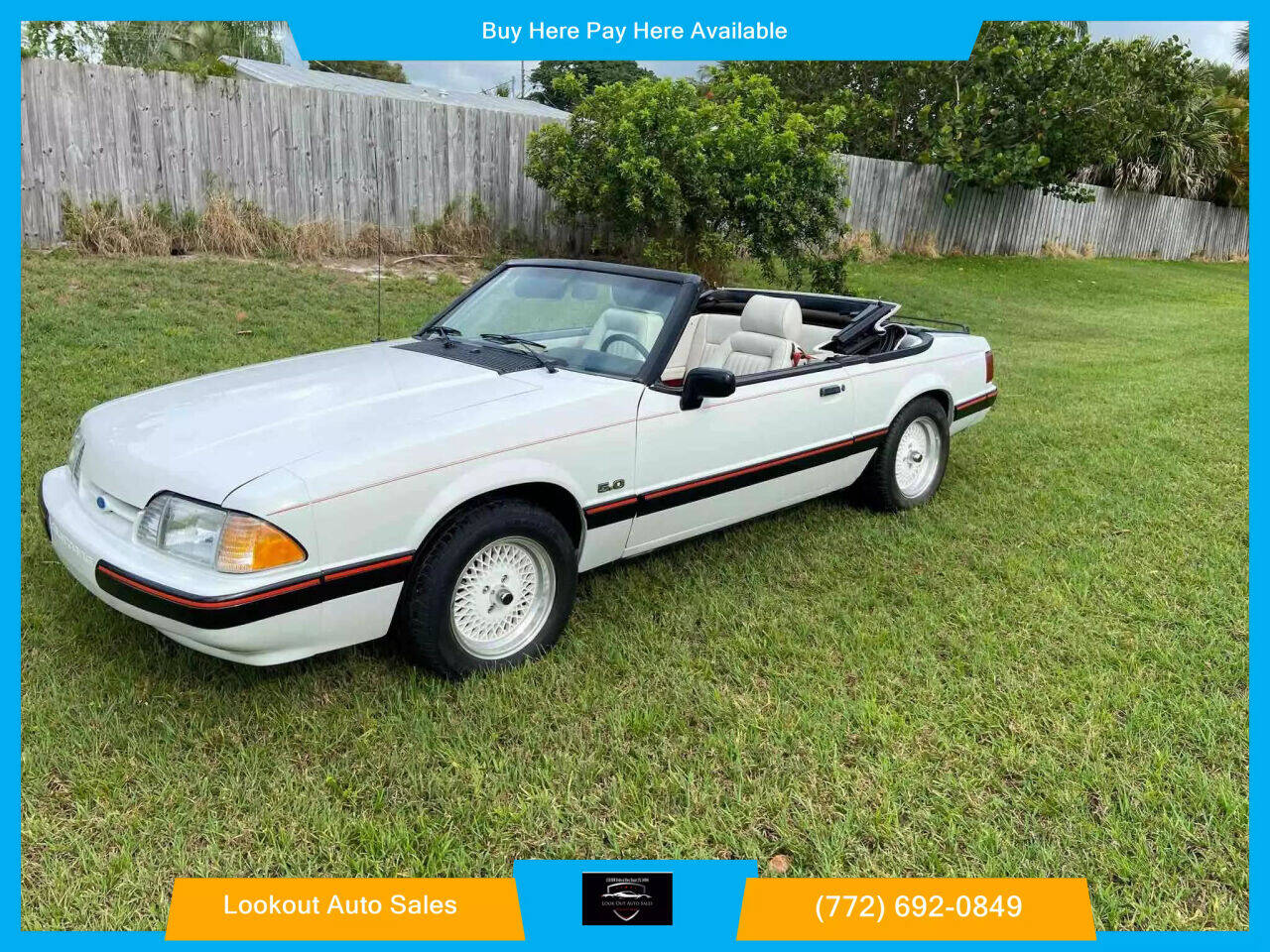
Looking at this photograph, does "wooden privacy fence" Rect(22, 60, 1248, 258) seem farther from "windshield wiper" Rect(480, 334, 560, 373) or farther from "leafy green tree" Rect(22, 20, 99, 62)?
"leafy green tree" Rect(22, 20, 99, 62)

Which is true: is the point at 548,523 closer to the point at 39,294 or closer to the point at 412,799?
the point at 412,799

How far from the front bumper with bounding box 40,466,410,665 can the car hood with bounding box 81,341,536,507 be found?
0.21m

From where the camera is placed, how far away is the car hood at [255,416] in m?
3.17

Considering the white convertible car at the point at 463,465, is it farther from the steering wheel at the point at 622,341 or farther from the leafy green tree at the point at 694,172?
the leafy green tree at the point at 694,172

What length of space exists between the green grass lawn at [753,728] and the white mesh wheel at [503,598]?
0.50ft

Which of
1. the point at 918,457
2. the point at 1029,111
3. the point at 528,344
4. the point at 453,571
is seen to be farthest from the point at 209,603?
the point at 1029,111

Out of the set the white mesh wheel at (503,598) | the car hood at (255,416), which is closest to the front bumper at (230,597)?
the car hood at (255,416)

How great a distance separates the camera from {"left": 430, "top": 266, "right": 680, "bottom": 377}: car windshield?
423cm

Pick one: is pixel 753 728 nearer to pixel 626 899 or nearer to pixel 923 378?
pixel 626 899

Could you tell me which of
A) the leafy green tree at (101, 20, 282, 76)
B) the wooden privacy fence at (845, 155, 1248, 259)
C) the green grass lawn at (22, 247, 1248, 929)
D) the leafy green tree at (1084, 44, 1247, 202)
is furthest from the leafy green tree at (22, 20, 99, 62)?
the leafy green tree at (1084, 44, 1247, 202)

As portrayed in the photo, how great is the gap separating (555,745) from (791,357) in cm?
262

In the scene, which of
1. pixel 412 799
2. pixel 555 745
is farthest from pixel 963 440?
pixel 412 799

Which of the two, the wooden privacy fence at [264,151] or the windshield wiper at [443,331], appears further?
the wooden privacy fence at [264,151]

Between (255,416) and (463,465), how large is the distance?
830mm
